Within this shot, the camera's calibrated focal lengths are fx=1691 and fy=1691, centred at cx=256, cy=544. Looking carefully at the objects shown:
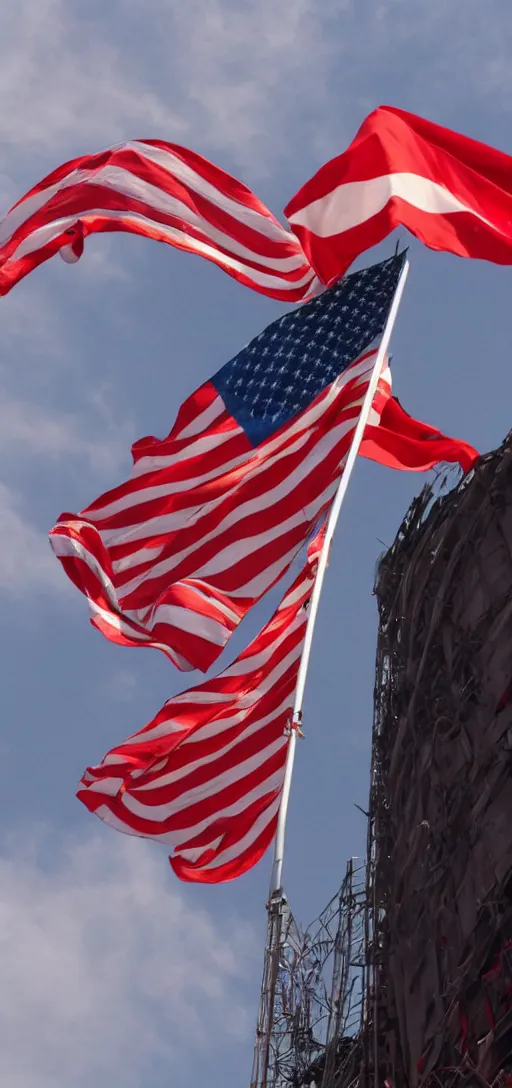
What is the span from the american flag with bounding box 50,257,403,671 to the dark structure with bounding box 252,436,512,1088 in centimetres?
193

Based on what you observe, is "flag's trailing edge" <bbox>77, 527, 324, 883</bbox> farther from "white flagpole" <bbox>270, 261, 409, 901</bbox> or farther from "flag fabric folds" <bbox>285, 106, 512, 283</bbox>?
"flag fabric folds" <bbox>285, 106, 512, 283</bbox>

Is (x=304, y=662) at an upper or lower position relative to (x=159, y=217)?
lower

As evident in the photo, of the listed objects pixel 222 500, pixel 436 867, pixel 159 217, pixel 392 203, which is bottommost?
pixel 436 867

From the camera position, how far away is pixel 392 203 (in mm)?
16844

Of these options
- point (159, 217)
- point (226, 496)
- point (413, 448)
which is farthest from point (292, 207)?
point (413, 448)

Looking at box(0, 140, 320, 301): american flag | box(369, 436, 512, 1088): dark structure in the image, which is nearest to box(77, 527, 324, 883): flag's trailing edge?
box(369, 436, 512, 1088): dark structure

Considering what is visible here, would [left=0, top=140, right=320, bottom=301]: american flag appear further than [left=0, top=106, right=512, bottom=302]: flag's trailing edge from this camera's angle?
Yes

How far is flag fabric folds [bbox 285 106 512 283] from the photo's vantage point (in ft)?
55.4

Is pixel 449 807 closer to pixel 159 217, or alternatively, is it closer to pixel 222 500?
pixel 222 500

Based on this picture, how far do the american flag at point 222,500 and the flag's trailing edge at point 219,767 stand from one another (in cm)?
80

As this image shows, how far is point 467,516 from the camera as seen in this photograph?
18906 mm

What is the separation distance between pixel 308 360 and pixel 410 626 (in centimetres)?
335

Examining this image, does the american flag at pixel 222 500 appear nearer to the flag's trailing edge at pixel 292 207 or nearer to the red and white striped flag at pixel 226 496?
the red and white striped flag at pixel 226 496

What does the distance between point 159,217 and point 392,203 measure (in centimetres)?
336
